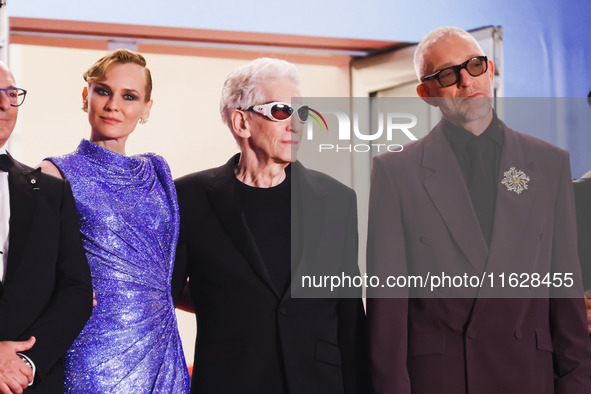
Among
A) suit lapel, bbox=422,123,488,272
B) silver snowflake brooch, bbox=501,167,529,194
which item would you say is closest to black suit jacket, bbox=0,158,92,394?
suit lapel, bbox=422,123,488,272

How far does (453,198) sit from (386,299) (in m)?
0.43

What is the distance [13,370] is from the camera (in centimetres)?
243

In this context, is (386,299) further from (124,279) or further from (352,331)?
(124,279)

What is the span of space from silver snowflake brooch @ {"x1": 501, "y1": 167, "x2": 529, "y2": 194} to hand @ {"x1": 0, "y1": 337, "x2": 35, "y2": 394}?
1.71 meters

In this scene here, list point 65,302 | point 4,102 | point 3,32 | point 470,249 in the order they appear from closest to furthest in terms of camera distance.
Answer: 1. point 65,302
2. point 4,102
3. point 470,249
4. point 3,32

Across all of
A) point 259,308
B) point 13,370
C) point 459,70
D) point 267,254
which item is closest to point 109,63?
point 267,254

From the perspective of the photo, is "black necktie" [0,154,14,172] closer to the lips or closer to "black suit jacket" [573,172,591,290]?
the lips

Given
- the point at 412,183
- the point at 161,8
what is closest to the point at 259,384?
the point at 412,183

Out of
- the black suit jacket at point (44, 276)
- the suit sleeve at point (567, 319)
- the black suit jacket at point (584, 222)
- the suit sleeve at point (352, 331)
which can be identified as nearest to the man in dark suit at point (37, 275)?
the black suit jacket at point (44, 276)

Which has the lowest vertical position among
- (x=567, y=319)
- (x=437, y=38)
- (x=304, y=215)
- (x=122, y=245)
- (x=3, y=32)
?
(x=567, y=319)

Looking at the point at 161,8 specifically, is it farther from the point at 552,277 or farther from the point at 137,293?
the point at 552,277

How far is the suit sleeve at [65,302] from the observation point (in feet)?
8.32

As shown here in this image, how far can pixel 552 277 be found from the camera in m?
3.04

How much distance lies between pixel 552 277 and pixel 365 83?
2.46 metres
